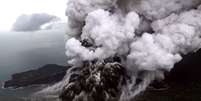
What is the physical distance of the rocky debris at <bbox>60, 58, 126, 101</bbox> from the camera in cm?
8844

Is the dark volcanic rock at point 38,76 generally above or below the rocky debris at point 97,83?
above

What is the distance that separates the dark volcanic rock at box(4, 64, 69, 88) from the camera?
13588 centimetres

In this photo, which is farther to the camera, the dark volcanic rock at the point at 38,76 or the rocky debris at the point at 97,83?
the dark volcanic rock at the point at 38,76

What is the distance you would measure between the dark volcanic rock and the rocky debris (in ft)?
123

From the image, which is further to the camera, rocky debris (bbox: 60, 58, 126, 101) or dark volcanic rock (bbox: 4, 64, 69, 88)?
dark volcanic rock (bbox: 4, 64, 69, 88)

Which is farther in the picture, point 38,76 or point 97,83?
point 38,76

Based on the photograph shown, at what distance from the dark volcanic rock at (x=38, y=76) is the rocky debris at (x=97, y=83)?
123ft

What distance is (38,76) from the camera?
144 meters

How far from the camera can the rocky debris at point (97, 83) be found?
8844 cm

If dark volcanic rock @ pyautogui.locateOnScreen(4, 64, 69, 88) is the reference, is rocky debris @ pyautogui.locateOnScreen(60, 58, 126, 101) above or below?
below

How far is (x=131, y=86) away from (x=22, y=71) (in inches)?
2947

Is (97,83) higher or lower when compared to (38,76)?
lower

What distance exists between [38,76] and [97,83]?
2267 inches

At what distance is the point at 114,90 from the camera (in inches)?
3546
